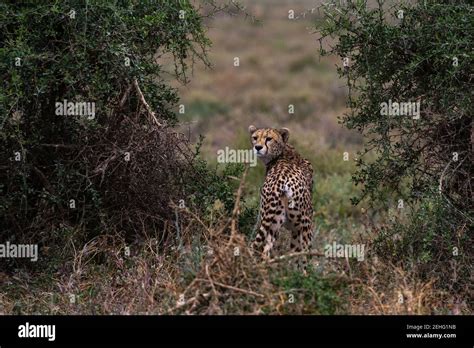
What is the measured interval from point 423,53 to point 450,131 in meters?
0.70

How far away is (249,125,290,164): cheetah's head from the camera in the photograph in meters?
8.33

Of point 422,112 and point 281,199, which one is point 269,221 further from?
point 422,112

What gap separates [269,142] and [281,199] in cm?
72

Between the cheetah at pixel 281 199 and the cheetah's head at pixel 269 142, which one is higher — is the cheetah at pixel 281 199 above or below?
below

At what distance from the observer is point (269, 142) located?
8336 mm

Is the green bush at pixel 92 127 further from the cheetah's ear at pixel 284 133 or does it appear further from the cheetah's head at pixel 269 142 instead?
the cheetah's ear at pixel 284 133

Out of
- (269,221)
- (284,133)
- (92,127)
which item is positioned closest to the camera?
(269,221)

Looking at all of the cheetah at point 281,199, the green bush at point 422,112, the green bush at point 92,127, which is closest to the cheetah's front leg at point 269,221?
the cheetah at point 281,199

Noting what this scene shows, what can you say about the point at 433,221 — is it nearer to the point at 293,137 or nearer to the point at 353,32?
the point at 353,32

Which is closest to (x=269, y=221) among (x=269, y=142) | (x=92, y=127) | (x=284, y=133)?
(x=269, y=142)

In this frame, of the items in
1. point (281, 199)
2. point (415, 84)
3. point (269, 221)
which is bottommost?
point (269, 221)

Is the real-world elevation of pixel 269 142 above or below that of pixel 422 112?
below

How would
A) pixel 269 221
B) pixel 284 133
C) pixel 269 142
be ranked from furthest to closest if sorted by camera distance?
pixel 284 133 → pixel 269 142 → pixel 269 221

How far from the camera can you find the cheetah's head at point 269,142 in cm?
833
